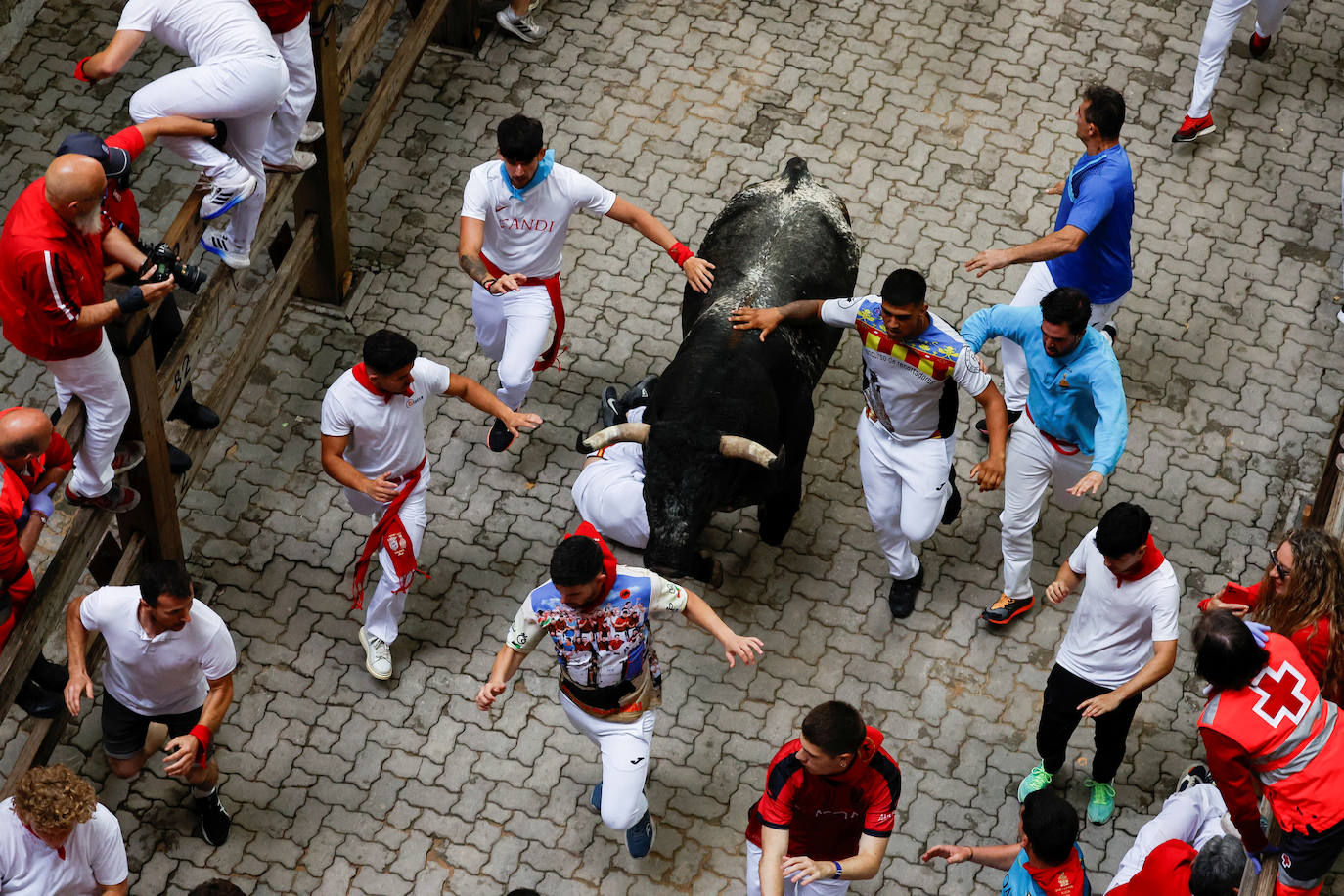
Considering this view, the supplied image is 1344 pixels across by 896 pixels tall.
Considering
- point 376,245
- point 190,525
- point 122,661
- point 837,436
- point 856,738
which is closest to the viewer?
point 856,738

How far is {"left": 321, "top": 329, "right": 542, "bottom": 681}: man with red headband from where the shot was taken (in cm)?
798

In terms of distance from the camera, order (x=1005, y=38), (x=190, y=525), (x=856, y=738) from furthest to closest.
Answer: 1. (x=1005, y=38)
2. (x=190, y=525)
3. (x=856, y=738)

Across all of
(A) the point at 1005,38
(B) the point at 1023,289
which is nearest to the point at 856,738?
(B) the point at 1023,289

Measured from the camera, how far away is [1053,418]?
8352 millimetres

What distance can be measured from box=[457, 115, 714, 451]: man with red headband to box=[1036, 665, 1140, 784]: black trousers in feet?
10.3

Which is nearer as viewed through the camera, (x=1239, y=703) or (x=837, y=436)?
(x=1239, y=703)

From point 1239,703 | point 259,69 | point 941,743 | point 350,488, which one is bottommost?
point 941,743

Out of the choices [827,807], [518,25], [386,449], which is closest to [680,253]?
[386,449]

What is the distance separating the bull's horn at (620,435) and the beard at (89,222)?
2.66 metres

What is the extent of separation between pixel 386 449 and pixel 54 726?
2240mm

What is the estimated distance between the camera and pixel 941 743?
8.64m

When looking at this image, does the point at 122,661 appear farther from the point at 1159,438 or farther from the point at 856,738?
the point at 1159,438

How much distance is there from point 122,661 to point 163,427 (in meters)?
1.55

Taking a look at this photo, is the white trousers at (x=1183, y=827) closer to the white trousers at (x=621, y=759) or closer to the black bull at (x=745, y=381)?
the white trousers at (x=621, y=759)
